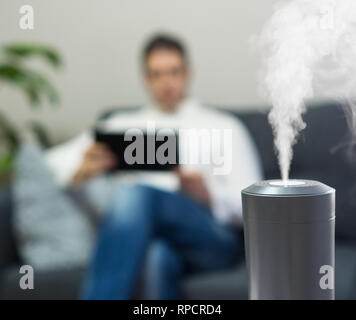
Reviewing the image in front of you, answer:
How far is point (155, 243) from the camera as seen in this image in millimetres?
1341

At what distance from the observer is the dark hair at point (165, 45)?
5.60ft

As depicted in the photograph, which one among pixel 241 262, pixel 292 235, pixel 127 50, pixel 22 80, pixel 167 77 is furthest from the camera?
pixel 127 50

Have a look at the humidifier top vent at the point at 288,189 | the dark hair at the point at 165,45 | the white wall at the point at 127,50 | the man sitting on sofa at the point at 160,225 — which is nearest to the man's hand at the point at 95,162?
the man sitting on sofa at the point at 160,225

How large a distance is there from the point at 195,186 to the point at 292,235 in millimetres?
1019

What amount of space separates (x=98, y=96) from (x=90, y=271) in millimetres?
865

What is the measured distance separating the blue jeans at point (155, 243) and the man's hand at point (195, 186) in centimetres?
2

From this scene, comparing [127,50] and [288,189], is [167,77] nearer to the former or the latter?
[127,50]

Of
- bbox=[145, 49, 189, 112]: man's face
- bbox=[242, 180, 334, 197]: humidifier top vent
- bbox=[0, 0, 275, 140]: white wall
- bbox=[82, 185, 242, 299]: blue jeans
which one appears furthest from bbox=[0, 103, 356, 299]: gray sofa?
bbox=[242, 180, 334, 197]: humidifier top vent

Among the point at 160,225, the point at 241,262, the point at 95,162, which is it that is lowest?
the point at 241,262

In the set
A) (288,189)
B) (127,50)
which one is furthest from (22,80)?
(288,189)

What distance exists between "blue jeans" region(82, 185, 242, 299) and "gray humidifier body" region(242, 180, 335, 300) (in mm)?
912

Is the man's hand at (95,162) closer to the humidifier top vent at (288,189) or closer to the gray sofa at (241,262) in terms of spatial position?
the gray sofa at (241,262)
